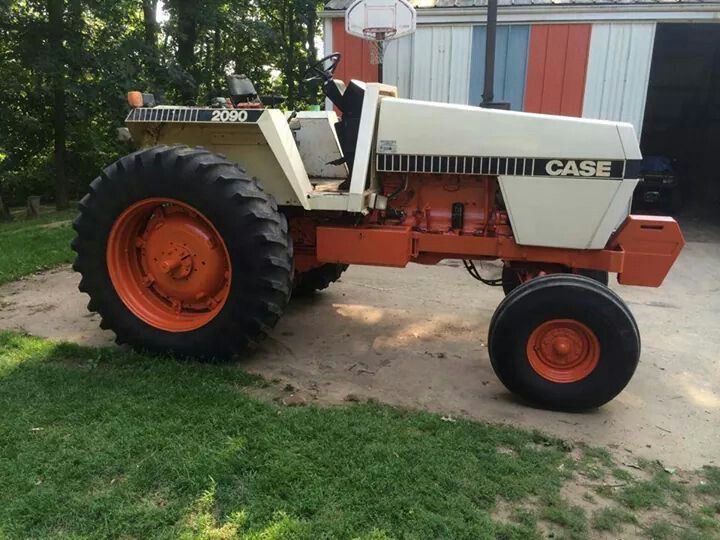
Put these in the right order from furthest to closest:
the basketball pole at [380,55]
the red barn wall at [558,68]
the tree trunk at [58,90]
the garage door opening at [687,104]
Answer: the garage door opening at [687,104] → the tree trunk at [58,90] → the red barn wall at [558,68] → the basketball pole at [380,55]

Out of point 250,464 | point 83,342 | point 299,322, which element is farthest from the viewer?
point 299,322

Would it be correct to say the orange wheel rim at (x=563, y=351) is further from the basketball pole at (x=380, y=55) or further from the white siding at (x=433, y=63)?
the white siding at (x=433, y=63)

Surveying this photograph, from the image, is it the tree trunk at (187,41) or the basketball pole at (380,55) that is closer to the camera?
the basketball pole at (380,55)

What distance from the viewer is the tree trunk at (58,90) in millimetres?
10273

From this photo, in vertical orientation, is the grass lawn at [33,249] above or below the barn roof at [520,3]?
below

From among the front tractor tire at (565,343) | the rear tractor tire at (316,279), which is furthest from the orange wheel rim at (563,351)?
the rear tractor tire at (316,279)

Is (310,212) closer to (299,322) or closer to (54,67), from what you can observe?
(299,322)

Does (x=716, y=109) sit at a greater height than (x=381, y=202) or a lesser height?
greater

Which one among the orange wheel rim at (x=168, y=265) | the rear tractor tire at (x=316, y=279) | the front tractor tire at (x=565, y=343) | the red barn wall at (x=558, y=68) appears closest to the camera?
the front tractor tire at (x=565, y=343)

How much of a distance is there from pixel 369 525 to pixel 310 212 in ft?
7.97

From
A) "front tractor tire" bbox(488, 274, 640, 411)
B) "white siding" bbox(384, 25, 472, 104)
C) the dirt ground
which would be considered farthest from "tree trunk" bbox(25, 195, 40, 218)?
"front tractor tire" bbox(488, 274, 640, 411)

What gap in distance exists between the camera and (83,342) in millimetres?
4480

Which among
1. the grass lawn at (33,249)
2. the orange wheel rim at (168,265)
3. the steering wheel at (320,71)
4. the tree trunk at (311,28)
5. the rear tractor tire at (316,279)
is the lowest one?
the grass lawn at (33,249)

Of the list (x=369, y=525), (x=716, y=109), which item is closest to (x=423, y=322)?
(x=369, y=525)
